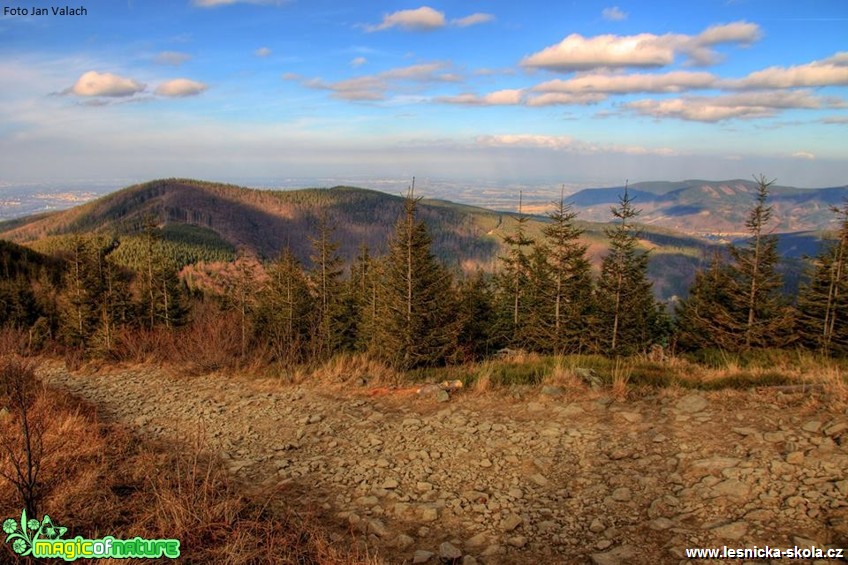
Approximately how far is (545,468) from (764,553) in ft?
8.16

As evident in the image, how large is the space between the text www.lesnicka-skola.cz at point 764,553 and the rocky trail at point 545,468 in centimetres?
10

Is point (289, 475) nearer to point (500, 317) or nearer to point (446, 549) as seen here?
point (446, 549)

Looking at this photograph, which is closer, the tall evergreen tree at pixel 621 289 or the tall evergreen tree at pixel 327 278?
the tall evergreen tree at pixel 621 289

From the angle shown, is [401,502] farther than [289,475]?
No

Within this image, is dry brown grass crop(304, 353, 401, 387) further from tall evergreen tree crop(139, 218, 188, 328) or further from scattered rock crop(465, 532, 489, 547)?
tall evergreen tree crop(139, 218, 188, 328)

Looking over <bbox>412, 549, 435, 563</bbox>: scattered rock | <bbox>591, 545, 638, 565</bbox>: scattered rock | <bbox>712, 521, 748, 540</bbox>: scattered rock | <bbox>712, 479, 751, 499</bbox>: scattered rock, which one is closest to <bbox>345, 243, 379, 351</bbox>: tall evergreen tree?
<bbox>412, 549, 435, 563</bbox>: scattered rock

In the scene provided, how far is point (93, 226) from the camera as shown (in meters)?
194

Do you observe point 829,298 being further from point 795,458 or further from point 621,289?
point 795,458

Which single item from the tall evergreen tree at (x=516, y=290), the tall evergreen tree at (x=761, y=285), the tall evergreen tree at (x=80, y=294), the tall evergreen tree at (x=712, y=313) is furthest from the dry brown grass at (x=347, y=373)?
the tall evergreen tree at (x=80, y=294)

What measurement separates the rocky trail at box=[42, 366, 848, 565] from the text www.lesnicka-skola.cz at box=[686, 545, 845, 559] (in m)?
0.10

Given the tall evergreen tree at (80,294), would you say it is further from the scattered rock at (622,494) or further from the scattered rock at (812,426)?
the scattered rock at (812,426)

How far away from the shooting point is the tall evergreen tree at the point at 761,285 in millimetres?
21953

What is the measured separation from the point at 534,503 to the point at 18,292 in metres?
54.1

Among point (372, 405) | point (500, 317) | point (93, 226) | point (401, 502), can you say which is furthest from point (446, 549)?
point (93, 226)
